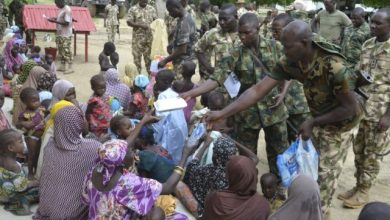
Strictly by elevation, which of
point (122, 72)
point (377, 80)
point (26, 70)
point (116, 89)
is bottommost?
point (122, 72)

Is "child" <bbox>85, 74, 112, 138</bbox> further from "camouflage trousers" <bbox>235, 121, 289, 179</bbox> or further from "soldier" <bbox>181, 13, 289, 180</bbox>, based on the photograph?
"camouflage trousers" <bbox>235, 121, 289, 179</bbox>

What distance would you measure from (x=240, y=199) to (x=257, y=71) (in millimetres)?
1681

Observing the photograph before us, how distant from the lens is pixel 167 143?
17.1ft

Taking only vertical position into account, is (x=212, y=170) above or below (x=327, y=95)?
below

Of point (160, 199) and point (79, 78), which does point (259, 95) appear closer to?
point (160, 199)

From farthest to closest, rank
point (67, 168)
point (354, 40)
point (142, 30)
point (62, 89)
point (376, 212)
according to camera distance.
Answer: point (142, 30)
point (354, 40)
point (62, 89)
point (67, 168)
point (376, 212)

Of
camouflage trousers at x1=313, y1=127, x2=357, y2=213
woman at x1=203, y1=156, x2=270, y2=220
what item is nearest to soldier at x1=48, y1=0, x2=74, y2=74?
camouflage trousers at x1=313, y1=127, x2=357, y2=213

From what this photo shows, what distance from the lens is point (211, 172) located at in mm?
4070

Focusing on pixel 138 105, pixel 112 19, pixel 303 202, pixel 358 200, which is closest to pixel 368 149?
pixel 358 200

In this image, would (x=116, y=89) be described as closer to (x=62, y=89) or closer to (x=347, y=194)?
(x=62, y=89)

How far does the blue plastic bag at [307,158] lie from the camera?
10.6 feet

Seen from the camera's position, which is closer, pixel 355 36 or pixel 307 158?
pixel 307 158

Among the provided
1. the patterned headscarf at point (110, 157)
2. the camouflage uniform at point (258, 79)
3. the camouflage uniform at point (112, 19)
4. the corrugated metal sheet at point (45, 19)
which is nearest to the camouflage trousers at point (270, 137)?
the camouflage uniform at point (258, 79)

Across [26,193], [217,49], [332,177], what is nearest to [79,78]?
[217,49]
